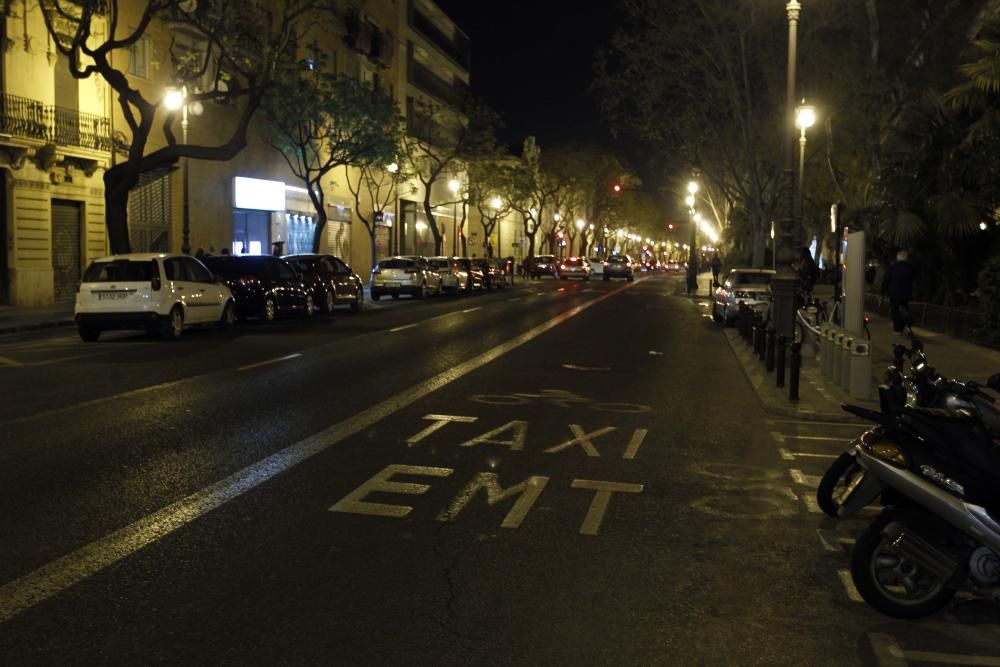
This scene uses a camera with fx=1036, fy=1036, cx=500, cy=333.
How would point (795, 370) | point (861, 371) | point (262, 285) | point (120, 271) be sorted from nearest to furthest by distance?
point (795, 370), point (861, 371), point (120, 271), point (262, 285)

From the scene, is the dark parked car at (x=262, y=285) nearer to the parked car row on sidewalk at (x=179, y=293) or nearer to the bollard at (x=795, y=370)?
the parked car row on sidewalk at (x=179, y=293)

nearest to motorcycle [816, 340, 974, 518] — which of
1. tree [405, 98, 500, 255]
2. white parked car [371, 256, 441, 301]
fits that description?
white parked car [371, 256, 441, 301]

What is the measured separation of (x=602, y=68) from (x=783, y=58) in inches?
240

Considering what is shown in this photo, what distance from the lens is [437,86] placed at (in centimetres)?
6875

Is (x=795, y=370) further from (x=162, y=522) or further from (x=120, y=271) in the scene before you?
(x=120, y=271)

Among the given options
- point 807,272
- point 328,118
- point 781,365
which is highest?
point 328,118

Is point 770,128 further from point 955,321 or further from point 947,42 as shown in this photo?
point 955,321

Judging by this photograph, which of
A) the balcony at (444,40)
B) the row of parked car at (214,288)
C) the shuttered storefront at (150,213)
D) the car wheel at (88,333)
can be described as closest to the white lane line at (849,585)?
the row of parked car at (214,288)

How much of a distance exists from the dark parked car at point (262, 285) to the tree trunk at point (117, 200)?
2324 mm

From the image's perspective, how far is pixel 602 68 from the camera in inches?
1422

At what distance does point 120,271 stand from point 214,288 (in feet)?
7.80

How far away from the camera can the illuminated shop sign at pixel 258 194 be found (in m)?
40.3

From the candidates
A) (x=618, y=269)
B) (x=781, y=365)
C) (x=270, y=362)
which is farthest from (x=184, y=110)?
(x=618, y=269)

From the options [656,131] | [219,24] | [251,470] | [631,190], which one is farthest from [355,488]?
[631,190]
